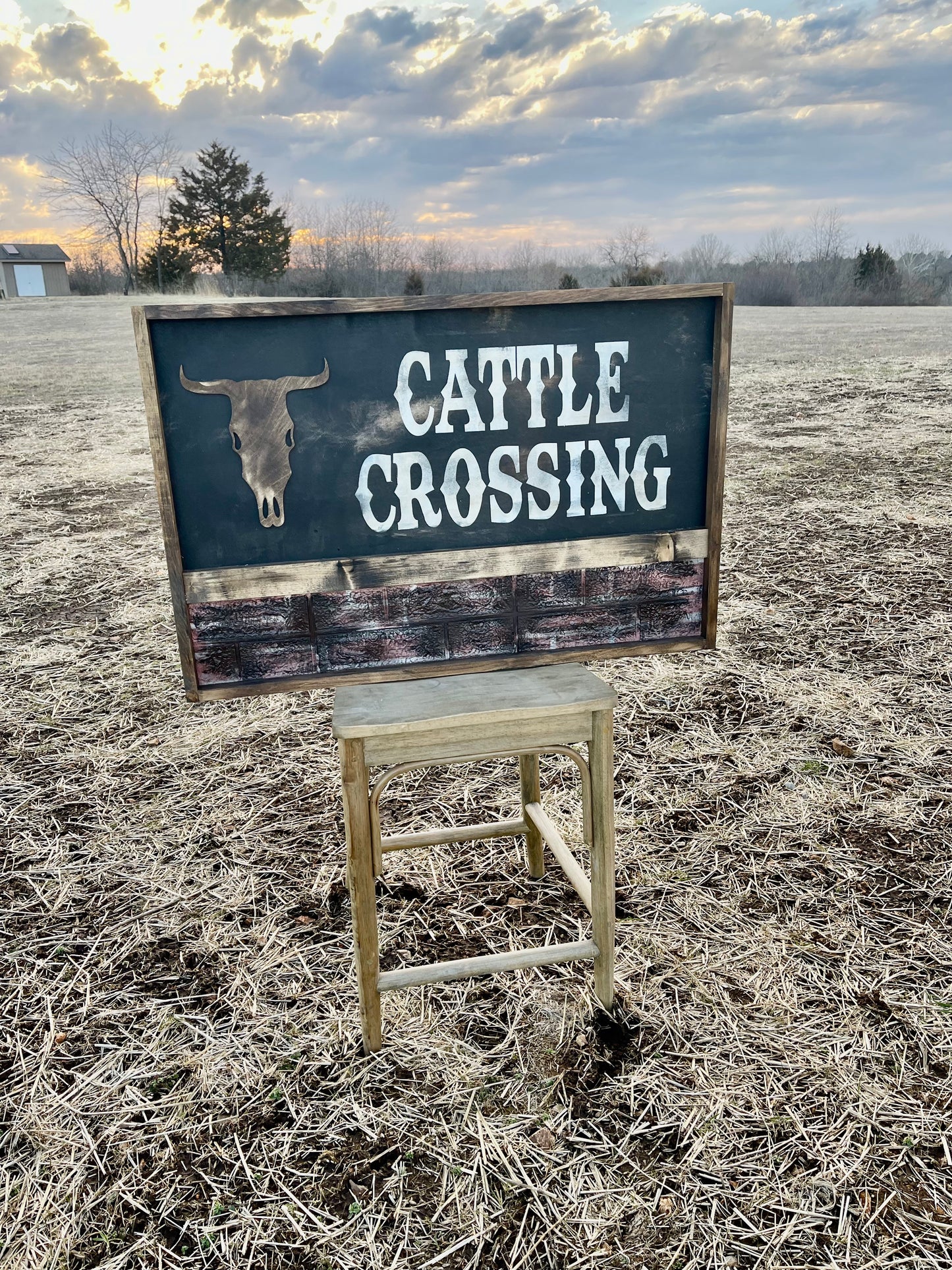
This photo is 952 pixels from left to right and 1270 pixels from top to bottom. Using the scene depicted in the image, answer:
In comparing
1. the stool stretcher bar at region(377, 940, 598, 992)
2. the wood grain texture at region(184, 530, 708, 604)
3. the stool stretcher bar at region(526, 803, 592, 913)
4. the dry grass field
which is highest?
the wood grain texture at region(184, 530, 708, 604)

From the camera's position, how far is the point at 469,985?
251 centimetres

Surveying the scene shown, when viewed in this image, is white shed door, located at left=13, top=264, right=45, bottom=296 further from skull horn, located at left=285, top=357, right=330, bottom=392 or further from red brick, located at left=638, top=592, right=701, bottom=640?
red brick, located at left=638, top=592, right=701, bottom=640

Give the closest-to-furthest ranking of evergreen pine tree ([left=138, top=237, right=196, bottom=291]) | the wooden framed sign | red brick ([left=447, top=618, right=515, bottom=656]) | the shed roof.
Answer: the wooden framed sign → red brick ([left=447, top=618, right=515, bottom=656]) → evergreen pine tree ([left=138, top=237, right=196, bottom=291]) → the shed roof

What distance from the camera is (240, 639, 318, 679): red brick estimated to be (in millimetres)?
2246

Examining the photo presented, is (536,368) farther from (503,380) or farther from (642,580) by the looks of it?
(642,580)

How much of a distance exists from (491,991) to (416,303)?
1811 millimetres

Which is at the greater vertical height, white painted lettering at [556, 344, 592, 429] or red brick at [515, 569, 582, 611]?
white painted lettering at [556, 344, 592, 429]

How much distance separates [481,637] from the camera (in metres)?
2.33

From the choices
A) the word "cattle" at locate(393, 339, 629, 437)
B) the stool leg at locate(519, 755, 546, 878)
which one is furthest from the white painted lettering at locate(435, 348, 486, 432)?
the stool leg at locate(519, 755, 546, 878)

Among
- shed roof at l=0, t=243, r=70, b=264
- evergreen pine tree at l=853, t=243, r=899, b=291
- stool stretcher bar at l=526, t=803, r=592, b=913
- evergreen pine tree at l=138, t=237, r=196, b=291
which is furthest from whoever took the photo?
shed roof at l=0, t=243, r=70, b=264

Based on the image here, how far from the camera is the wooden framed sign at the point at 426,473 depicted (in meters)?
2.11

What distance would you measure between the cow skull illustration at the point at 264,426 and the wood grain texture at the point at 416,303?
0.13 meters

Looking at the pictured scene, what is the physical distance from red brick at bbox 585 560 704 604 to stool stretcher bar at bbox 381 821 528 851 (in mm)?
900

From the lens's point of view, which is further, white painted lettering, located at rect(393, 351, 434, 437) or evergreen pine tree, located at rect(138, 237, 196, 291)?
evergreen pine tree, located at rect(138, 237, 196, 291)
